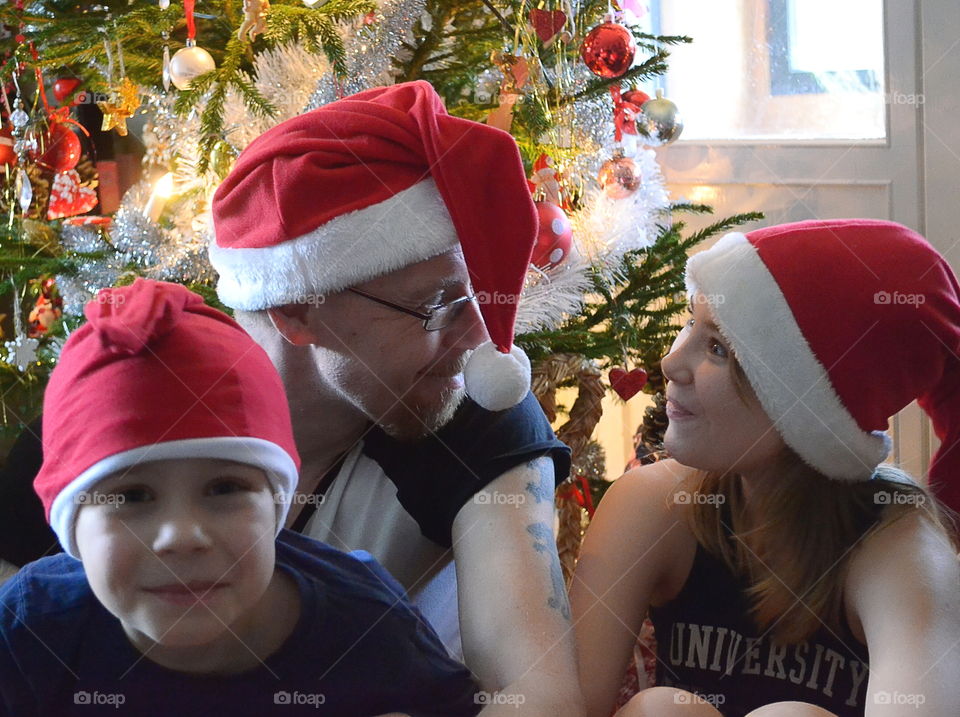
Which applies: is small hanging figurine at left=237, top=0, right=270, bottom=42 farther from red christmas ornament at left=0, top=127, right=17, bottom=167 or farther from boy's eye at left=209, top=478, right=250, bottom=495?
boy's eye at left=209, top=478, right=250, bottom=495

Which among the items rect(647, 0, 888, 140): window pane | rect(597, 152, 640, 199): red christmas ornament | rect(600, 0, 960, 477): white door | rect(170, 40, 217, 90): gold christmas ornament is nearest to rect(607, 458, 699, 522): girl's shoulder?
rect(597, 152, 640, 199): red christmas ornament

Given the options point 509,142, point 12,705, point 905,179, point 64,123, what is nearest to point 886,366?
point 509,142

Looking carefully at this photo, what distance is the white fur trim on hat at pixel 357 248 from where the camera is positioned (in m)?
1.23

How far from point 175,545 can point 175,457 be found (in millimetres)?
76

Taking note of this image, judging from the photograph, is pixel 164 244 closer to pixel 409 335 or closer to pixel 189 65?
pixel 189 65

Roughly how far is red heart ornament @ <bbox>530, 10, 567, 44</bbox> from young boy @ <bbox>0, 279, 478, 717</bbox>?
85 cm

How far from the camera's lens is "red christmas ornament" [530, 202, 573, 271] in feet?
5.26

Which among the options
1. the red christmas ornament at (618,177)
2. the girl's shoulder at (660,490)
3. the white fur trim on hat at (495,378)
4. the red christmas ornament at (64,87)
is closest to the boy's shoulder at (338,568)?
the white fur trim on hat at (495,378)

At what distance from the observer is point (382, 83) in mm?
1649

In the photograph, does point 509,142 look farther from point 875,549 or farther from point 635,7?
point 635,7

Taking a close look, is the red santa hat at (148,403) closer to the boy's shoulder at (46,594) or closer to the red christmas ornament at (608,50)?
the boy's shoulder at (46,594)

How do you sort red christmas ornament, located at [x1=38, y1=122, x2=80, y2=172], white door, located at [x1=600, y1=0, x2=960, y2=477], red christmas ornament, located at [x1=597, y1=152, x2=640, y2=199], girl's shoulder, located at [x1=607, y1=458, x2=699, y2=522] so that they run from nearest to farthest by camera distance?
girl's shoulder, located at [x1=607, y1=458, x2=699, y2=522]
red christmas ornament, located at [x1=597, y1=152, x2=640, y2=199]
red christmas ornament, located at [x1=38, y1=122, x2=80, y2=172]
white door, located at [x1=600, y1=0, x2=960, y2=477]

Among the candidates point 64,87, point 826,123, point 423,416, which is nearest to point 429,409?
point 423,416

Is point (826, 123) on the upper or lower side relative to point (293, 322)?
lower
